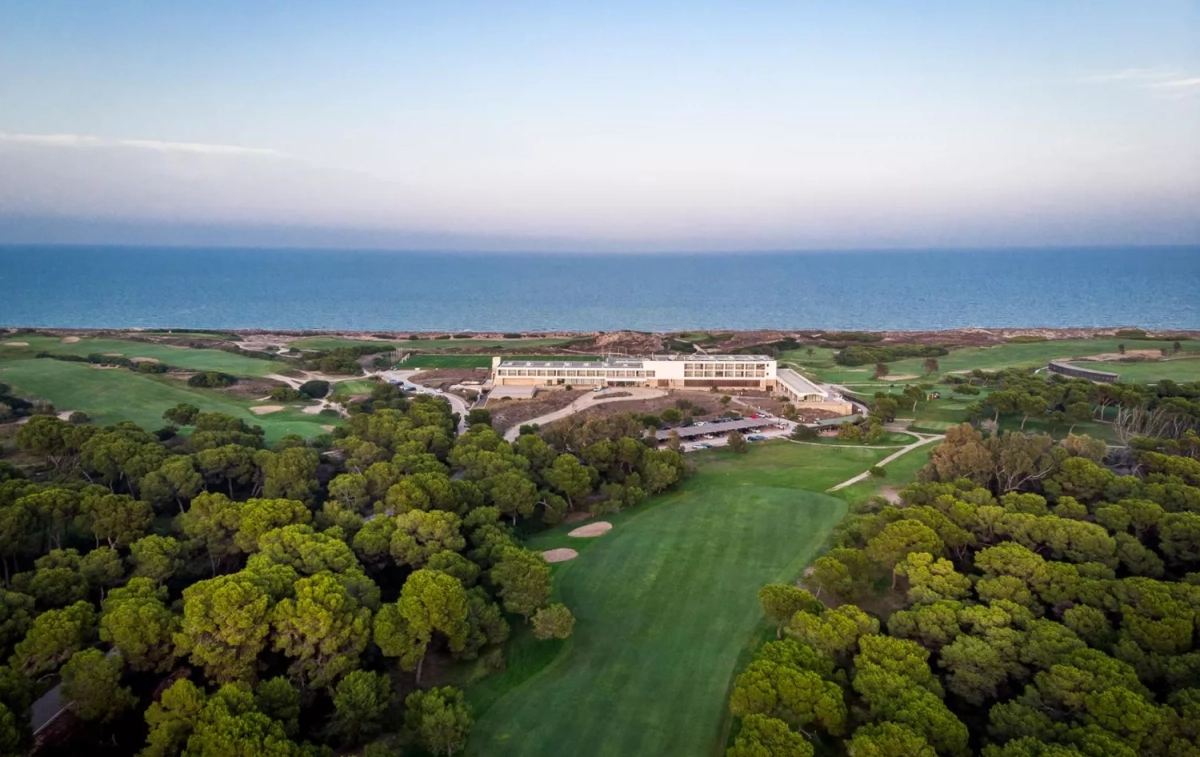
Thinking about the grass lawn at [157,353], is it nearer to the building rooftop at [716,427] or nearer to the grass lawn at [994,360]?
the building rooftop at [716,427]

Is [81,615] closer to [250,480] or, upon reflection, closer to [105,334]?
[250,480]

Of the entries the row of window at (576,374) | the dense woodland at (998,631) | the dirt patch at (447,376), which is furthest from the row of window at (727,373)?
the dense woodland at (998,631)

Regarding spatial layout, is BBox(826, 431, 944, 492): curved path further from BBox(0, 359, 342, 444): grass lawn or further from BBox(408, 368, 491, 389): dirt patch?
BBox(408, 368, 491, 389): dirt patch

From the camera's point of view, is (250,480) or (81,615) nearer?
(81,615)

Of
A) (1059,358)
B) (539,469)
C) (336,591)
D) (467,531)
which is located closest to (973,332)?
(1059,358)

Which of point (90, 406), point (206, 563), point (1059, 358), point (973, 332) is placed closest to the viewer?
point (206, 563)

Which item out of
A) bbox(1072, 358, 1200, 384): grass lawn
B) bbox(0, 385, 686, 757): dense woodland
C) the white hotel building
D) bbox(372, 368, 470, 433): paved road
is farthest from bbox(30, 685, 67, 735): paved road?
bbox(1072, 358, 1200, 384): grass lawn
